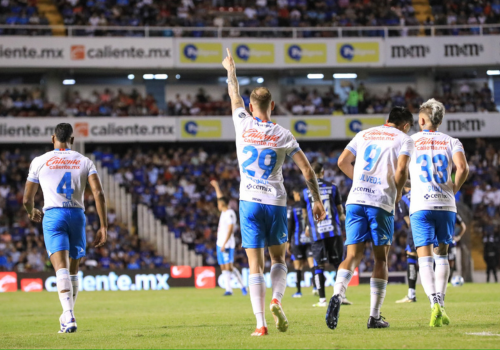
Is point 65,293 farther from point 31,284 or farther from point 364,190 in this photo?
point 31,284

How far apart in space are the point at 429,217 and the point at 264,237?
243 cm

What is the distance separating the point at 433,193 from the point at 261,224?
254 centimetres

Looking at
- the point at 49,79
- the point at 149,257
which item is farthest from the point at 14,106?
the point at 149,257

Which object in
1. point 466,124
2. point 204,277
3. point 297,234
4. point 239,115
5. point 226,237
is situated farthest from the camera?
point 466,124

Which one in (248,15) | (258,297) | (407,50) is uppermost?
(248,15)

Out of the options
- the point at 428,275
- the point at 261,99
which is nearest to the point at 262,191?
the point at 261,99

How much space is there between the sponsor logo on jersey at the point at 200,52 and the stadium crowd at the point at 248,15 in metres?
0.76

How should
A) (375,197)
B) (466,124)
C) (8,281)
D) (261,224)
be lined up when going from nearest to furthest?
(261,224) → (375,197) → (8,281) → (466,124)

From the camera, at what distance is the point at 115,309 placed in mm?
15211

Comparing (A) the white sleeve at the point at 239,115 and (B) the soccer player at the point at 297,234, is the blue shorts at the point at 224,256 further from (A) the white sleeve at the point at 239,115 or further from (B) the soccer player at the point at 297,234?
(A) the white sleeve at the point at 239,115

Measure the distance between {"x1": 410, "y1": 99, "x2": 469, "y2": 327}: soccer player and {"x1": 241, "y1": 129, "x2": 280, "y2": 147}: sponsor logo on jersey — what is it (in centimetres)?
238

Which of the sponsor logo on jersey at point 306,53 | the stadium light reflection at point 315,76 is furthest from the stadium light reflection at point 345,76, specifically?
the sponsor logo on jersey at point 306,53

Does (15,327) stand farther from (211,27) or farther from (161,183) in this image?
(211,27)

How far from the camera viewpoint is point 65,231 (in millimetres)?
9453
